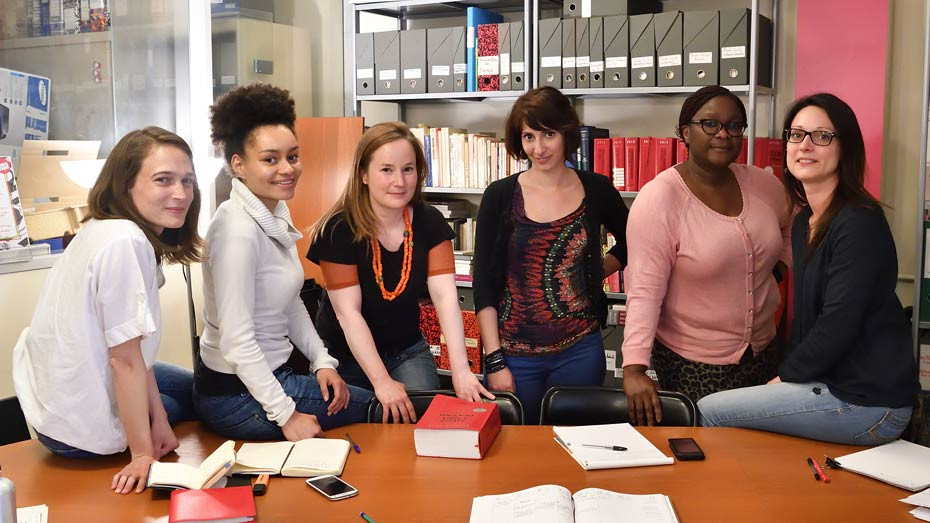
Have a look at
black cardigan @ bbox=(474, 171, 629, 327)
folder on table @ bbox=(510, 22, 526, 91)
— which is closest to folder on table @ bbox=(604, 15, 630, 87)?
folder on table @ bbox=(510, 22, 526, 91)

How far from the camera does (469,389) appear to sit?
265 centimetres

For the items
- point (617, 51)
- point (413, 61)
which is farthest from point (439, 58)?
point (617, 51)

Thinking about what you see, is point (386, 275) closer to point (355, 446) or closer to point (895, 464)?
point (355, 446)

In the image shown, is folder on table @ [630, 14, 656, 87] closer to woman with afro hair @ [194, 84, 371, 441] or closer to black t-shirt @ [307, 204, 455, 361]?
black t-shirt @ [307, 204, 455, 361]

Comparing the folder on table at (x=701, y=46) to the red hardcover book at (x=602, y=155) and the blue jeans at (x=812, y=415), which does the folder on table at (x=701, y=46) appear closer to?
the red hardcover book at (x=602, y=155)

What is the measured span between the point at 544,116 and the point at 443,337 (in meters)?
2.03

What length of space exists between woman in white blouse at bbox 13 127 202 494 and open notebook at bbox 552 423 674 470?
3.44 feet

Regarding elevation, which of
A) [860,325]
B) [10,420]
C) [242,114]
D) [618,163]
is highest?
[242,114]

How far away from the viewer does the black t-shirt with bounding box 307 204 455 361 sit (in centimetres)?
271

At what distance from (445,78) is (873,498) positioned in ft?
10.3

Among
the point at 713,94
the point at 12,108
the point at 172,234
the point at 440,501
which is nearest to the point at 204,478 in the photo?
the point at 440,501

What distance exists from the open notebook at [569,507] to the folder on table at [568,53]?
265 centimetres

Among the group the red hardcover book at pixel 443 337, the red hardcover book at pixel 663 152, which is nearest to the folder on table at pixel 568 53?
the red hardcover book at pixel 663 152

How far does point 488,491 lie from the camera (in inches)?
77.8
